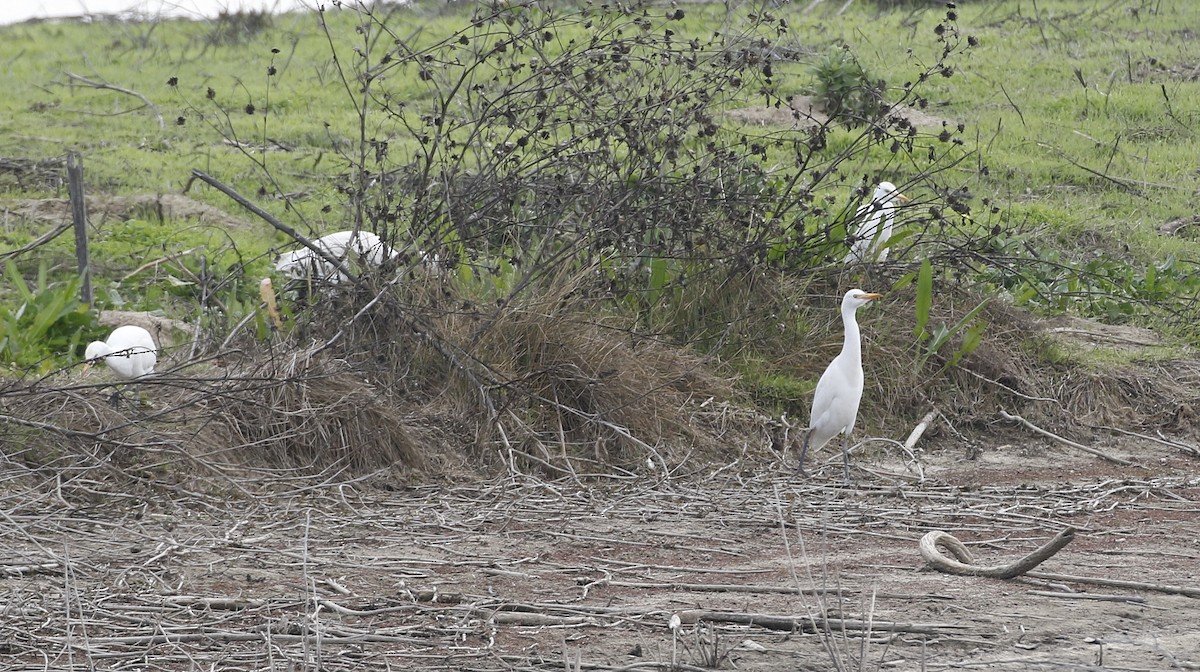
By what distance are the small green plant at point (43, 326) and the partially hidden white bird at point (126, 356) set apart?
215mm

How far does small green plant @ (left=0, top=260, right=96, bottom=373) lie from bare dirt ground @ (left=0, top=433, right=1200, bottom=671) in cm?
185

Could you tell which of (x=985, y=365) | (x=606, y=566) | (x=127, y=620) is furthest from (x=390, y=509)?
(x=985, y=365)

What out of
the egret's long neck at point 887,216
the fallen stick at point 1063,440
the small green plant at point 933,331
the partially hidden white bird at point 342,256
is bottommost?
the fallen stick at point 1063,440

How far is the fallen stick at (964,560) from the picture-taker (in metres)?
3.82

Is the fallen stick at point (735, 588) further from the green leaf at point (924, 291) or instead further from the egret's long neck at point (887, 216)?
the egret's long neck at point (887, 216)

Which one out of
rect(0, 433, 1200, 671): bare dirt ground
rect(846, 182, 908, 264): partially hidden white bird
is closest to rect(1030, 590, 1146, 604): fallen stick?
rect(0, 433, 1200, 671): bare dirt ground

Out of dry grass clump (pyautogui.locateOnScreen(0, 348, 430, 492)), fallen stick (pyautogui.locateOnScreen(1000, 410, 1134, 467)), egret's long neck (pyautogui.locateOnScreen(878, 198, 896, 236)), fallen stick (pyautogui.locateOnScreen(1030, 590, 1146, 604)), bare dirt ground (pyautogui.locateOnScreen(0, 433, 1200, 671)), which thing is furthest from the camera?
egret's long neck (pyautogui.locateOnScreen(878, 198, 896, 236))

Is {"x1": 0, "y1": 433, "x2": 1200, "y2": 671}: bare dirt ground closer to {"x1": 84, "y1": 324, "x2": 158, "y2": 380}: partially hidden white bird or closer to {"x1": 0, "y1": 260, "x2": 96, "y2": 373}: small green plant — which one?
{"x1": 84, "y1": 324, "x2": 158, "y2": 380}: partially hidden white bird

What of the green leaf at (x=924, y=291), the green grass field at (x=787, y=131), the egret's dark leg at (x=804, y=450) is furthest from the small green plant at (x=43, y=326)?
the green leaf at (x=924, y=291)

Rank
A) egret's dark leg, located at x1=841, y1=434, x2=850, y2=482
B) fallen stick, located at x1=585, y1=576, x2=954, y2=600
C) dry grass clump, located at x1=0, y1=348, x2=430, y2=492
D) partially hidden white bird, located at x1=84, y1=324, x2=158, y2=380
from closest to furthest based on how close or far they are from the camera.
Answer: fallen stick, located at x1=585, y1=576, x2=954, y2=600
dry grass clump, located at x1=0, y1=348, x2=430, y2=492
egret's dark leg, located at x1=841, y1=434, x2=850, y2=482
partially hidden white bird, located at x1=84, y1=324, x2=158, y2=380

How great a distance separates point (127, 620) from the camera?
11.6 ft

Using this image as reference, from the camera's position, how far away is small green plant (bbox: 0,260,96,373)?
21.4 feet

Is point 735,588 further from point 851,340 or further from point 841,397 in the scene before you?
point 851,340

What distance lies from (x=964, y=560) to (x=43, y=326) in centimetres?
470
